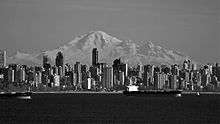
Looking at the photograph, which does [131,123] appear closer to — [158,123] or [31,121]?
[158,123]

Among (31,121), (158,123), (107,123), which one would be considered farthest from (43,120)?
(158,123)

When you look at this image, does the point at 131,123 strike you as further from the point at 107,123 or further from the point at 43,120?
the point at 43,120

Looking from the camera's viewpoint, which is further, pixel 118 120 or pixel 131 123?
pixel 118 120

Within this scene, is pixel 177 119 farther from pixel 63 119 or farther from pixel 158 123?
pixel 63 119

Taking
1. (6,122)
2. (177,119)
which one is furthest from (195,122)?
(6,122)

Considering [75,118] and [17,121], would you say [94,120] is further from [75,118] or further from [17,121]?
[17,121]

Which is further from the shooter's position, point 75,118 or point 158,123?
point 75,118

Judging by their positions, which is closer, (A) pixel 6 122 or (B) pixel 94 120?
(A) pixel 6 122
